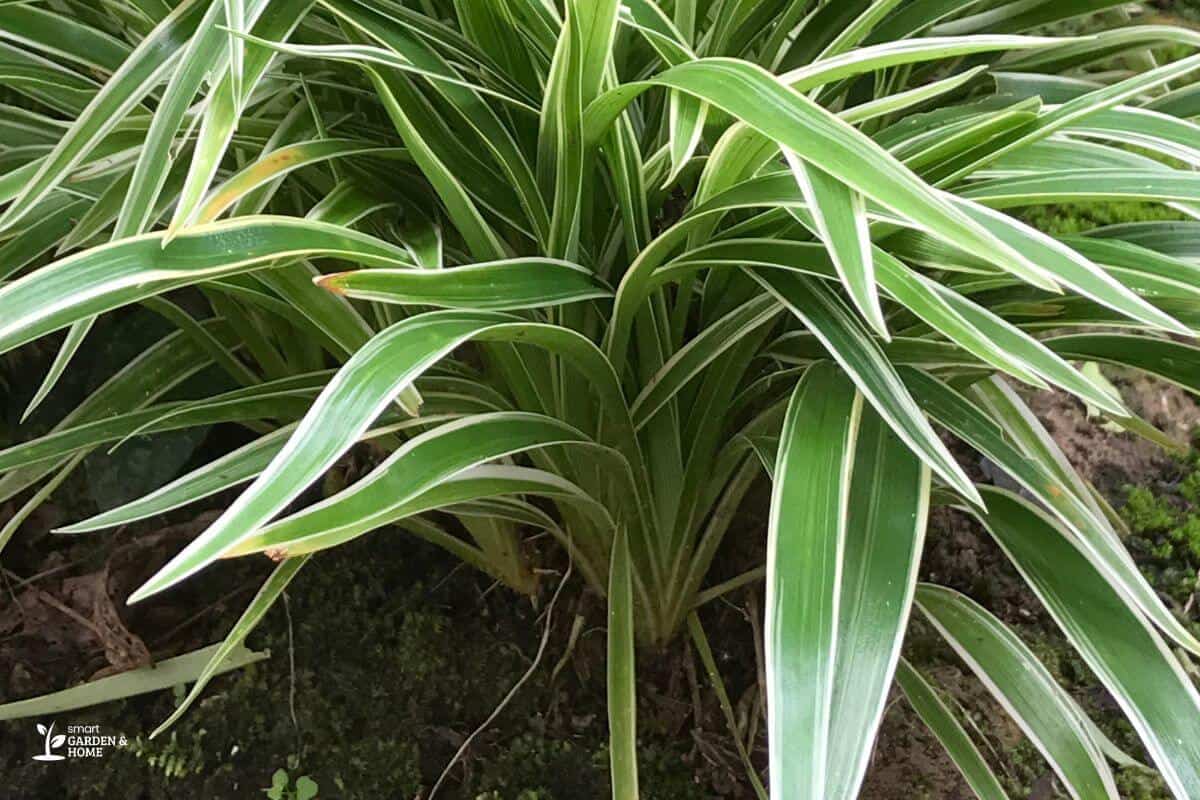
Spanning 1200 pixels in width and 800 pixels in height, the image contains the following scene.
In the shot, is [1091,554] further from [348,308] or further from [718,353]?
[348,308]

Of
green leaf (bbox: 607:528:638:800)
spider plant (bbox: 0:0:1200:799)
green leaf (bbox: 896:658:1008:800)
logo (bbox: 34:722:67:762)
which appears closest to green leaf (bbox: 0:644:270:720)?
logo (bbox: 34:722:67:762)

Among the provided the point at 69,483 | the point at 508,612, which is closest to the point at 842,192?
the point at 508,612

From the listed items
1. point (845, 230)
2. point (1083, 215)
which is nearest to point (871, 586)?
point (845, 230)

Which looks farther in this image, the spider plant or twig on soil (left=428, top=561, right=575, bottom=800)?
twig on soil (left=428, top=561, right=575, bottom=800)

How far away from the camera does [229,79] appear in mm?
489

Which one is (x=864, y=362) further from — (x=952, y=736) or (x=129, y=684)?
(x=129, y=684)

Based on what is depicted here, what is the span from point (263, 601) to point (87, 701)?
1.33 feet

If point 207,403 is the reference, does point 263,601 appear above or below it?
below

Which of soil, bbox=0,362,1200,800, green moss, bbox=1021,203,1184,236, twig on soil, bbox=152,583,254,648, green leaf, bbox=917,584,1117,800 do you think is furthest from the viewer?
green moss, bbox=1021,203,1184,236

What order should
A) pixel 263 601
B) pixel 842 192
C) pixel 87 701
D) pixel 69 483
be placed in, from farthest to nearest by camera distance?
pixel 69 483, pixel 87 701, pixel 263 601, pixel 842 192

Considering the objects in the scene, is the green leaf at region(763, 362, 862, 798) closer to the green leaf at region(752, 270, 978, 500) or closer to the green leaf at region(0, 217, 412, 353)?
the green leaf at region(752, 270, 978, 500)

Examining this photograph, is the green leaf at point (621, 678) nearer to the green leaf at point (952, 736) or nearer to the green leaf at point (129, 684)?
the green leaf at point (952, 736)

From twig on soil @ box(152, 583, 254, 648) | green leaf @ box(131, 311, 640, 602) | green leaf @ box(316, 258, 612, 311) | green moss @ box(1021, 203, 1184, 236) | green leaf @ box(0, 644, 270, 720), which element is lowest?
green leaf @ box(0, 644, 270, 720)

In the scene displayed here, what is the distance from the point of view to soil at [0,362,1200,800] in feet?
2.43
